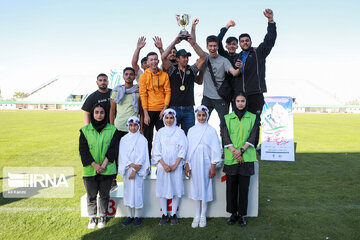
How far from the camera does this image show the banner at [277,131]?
7676mm

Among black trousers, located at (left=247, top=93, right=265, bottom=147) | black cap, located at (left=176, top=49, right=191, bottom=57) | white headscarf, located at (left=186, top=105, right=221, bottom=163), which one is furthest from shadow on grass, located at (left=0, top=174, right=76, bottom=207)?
black trousers, located at (left=247, top=93, right=265, bottom=147)

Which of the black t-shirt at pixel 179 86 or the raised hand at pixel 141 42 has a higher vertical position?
the raised hand at pixel 141 42

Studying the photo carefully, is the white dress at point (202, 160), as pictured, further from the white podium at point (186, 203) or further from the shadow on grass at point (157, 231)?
the shadow on grass at point (157, 231)

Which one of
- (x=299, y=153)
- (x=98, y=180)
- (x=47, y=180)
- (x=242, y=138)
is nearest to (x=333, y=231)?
(x=242, y=138)

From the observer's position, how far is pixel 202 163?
369cm

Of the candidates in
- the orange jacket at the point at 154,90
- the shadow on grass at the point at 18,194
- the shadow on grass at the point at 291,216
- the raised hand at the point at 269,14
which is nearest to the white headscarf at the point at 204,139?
the orange jacket at the point at 154,90

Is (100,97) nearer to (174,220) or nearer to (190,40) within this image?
(190,40)

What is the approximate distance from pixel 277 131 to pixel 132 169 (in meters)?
5.43

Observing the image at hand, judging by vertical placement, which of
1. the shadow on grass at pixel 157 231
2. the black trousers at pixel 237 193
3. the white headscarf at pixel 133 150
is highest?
the white headscarf at pixel 133 150

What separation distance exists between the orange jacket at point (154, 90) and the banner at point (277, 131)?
4464mm

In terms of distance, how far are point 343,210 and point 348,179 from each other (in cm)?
207

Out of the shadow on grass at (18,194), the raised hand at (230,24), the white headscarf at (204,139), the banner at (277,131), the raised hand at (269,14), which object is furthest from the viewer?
the banner at (277,131)

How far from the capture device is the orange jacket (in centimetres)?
425

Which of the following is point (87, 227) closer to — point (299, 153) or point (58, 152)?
point (58, 152)
